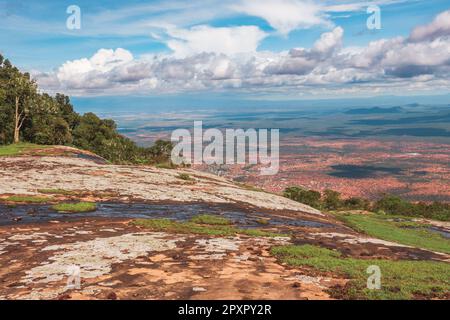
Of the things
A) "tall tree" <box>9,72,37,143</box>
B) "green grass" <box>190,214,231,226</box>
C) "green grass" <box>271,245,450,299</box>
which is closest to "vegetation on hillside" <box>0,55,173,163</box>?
"tall tree" <box>9,72,37,143</box>

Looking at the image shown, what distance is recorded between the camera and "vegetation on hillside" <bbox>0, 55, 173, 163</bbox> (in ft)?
253

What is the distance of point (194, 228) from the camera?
25266mm

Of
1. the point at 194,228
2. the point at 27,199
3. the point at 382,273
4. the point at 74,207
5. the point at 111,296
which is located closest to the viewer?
the point at 111,296

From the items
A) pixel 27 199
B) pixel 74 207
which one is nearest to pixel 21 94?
pixel 27 199

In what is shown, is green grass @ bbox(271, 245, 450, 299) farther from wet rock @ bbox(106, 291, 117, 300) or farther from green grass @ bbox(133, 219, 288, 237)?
wet rock @ bbox(106, 291, 117, 300)

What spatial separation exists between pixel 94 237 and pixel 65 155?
133 feet

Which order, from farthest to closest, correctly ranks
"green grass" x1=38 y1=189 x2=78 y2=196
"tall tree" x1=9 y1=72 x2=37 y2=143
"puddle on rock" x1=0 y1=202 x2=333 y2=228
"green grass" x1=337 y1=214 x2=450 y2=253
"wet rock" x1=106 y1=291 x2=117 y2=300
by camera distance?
"tall tree" x1=9 y1=72 x2=37 y2=143, "green grass" x1=337 y1=214 x2=450 y2=253, "green grass" x1=38 y1=189 x2=78 y2=196, "puddle on rock" x1=0 y1=202 x2=333 y2=228, "wet rock" x1=106 y1=291 x2=117 y2=300

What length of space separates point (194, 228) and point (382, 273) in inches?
469

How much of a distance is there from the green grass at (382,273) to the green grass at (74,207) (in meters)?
14.8

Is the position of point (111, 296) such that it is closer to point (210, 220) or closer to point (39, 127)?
point (210, 220)

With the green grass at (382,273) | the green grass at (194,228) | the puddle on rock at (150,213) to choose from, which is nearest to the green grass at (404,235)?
the puddle on rock at (150,213)

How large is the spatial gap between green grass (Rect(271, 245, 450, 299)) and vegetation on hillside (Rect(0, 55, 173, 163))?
226 ft

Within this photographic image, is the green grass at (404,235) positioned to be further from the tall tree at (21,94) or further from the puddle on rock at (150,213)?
the tall tree at (21,94)
